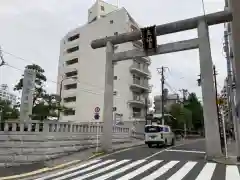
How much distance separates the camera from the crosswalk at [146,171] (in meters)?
9.48

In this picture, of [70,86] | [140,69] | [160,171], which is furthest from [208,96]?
[70,86]

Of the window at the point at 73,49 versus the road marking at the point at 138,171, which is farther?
the window at the point at 73,49

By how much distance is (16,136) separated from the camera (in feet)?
43.9

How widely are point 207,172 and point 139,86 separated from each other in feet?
112

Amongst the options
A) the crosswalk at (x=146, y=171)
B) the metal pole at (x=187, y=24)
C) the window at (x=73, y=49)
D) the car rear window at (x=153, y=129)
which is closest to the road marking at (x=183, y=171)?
the crosswalk at (x=146, y=171)

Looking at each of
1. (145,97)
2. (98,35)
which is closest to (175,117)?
(145,97)

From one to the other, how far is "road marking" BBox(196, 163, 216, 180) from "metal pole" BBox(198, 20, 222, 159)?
5.48 feet

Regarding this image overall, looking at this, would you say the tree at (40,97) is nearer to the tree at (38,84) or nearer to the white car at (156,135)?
the tree at (38,84)

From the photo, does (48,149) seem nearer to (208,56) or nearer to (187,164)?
(187,164)

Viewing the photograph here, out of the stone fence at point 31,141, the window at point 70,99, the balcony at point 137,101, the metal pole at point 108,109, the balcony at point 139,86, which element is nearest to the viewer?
the stone fence at point 31,141

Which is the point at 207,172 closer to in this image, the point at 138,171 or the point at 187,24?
the point at 138,171

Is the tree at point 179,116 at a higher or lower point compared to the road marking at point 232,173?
higher

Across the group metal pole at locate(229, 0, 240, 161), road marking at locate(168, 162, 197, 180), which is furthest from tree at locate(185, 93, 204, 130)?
road marking at locate(168, 162, 197, 180)

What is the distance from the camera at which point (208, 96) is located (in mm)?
14312
